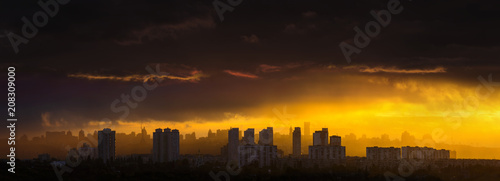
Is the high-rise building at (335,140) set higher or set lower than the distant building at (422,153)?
higher

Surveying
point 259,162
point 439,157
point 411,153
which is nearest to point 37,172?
point 259,162

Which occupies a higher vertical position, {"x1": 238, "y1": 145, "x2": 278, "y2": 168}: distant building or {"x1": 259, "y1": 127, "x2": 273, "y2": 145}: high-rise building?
{"x1": 259, "y1": 127, "x2": 273, "y2": 145}: high-rise building

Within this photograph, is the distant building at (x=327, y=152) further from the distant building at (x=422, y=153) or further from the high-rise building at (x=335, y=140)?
the distant building at (x=422, y=153)

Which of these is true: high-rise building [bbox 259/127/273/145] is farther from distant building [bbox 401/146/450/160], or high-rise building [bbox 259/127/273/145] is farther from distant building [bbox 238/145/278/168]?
distant building [bbox 401/146/450/160]

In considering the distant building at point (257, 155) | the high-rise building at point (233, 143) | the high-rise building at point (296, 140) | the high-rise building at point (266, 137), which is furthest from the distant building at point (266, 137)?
the high-rise building at point (296, 140)

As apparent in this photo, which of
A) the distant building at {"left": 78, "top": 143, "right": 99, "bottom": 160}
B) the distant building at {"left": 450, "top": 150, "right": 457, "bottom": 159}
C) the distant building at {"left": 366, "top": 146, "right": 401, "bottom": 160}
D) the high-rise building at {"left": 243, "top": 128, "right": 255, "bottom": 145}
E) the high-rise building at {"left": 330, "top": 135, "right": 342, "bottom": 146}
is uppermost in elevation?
the high-rise building at {"left": 243, "top": 128, "right": 255, "bottom": 145}

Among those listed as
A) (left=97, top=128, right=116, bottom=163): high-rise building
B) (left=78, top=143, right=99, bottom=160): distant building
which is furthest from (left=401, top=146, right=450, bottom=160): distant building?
(left=78, top=143, right=99, bottom=160): distant building
